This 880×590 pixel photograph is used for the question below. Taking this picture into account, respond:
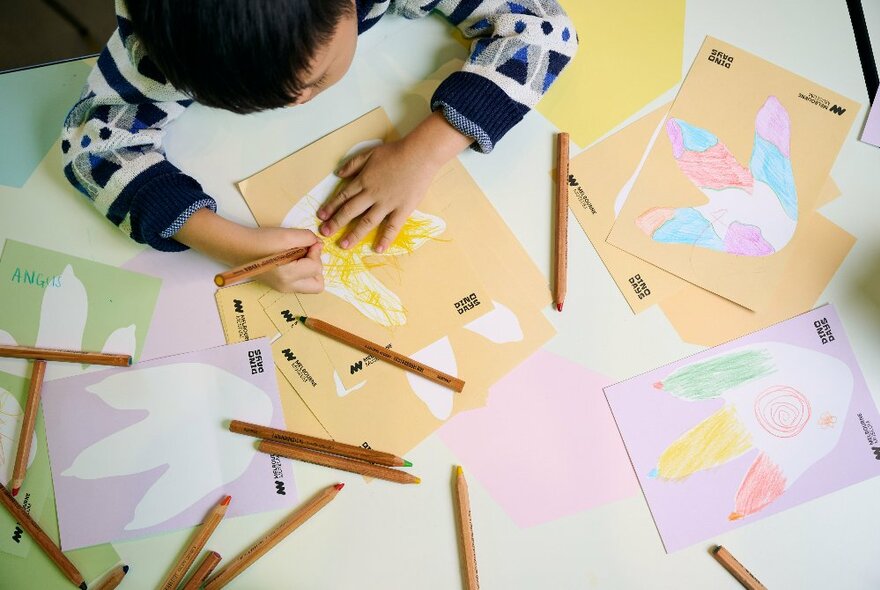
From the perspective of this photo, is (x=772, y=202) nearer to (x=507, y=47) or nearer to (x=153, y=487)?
(x=507, y=47)

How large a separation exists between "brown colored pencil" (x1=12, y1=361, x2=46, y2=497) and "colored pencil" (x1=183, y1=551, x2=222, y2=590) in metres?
0.20

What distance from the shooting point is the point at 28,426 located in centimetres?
64

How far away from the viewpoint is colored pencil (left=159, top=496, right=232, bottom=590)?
629 millimetres

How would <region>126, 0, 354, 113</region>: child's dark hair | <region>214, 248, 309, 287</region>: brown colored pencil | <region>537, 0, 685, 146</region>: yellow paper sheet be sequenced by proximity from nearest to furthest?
<region>126, 0, 354, 113</region>: child's dark hair
<region>214, 248, 309, 287</region>: brown colored pencil
<region>537, 0, 685, 146</region>: yellow paper sheet

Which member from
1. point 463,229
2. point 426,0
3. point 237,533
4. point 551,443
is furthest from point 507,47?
point 237,533

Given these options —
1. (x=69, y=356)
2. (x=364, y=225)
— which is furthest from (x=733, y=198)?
(x=69, y=356)

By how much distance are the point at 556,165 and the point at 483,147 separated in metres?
0.09

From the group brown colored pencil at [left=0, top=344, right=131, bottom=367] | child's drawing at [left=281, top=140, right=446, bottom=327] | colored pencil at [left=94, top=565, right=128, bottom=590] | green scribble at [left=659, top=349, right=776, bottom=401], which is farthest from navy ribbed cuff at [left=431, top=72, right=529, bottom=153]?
colored pencil at [left=94, top=565, right=128, bottom=590]

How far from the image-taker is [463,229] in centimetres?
68

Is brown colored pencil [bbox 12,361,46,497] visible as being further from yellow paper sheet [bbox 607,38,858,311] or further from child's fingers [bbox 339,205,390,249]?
yellow paper sheet [bbox 607,38,858,311]

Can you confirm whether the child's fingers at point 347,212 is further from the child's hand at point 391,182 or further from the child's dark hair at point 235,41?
the child's dark hair at point 235,41

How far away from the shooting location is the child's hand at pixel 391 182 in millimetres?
668

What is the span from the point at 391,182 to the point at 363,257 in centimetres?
9

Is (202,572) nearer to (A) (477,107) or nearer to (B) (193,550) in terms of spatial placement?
(B) (193,550)
